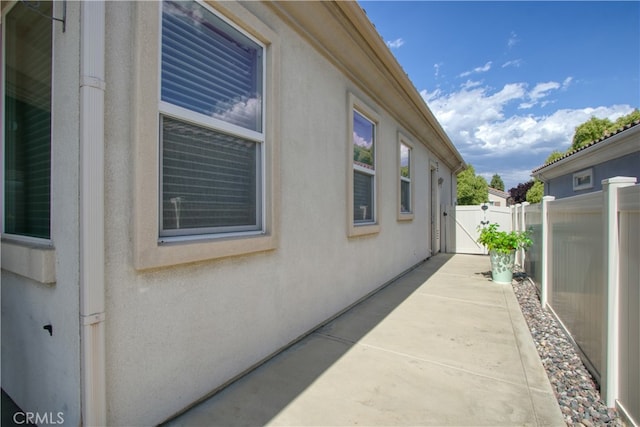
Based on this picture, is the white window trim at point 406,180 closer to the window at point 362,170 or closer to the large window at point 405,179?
the large window at point 405,179

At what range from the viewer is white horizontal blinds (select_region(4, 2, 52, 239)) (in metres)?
2.04

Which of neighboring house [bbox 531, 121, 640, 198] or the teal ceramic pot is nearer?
the teal ceramic pot

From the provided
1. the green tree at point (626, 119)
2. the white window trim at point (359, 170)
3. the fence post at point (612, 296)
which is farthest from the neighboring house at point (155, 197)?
the green tree at point (626, 119)

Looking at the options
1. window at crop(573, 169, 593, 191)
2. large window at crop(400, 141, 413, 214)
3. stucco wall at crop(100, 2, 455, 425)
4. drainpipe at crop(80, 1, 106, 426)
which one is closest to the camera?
drainpipe at crop(80, 1, 106, 426)

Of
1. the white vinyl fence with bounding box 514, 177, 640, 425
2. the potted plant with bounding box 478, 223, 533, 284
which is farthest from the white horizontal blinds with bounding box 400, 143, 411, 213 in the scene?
the white vinyl fence with bounding box 514, 177, 640, 425

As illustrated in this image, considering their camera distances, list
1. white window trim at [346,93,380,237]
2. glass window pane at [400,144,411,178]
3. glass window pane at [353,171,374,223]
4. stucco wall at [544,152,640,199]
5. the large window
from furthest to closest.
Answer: the large window < glass window pane at [400,144,411,178] < stucco wall at [544,152,640,199] < glass window pane at [353,171,374,223] < white window trim at [346,93,380,237]

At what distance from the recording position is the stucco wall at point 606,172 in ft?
22.3

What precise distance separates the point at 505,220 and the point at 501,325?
8352 millimetres

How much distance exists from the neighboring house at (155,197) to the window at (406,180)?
3785 mm

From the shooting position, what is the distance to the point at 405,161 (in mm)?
7359

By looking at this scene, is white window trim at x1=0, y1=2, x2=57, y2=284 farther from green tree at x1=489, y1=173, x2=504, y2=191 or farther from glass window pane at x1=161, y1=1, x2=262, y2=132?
green tree at x1=489, y1=173, x2=504, y2=191

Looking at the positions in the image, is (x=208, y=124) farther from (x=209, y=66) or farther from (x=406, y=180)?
(x=406, y=180)

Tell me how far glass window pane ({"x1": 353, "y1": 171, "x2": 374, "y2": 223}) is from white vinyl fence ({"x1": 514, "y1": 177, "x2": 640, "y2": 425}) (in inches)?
107

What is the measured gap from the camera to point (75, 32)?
1726 mm
